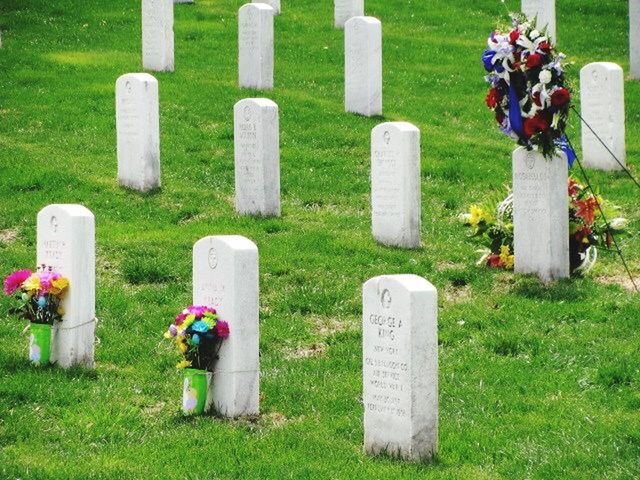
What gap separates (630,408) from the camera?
9.37 m

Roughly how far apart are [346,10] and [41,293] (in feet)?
55.2

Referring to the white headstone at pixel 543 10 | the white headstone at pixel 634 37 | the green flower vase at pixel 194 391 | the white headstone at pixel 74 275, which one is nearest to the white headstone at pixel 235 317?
the green flower vase at pixel 194 391

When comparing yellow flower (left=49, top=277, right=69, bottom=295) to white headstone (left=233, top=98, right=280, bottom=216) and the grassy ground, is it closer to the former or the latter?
the grassy ground

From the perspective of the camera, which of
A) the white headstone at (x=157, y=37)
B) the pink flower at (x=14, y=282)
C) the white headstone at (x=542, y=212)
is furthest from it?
the white headstone at (x=157, y=37)

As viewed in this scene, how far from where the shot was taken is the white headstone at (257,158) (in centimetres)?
1523

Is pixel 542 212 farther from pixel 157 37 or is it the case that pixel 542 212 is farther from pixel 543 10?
pixel 543 10

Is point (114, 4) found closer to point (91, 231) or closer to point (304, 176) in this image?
point (304, 176)

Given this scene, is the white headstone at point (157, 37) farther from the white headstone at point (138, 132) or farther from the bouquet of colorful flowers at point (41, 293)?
the bouquet of colorful flowers at point (41, 293)

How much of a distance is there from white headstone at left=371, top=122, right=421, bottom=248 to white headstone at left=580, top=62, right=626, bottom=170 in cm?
429

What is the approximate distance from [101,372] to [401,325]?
3011mm

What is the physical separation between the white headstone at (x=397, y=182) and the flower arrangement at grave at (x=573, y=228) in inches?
23.5

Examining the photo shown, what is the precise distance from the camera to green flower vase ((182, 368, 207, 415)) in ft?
31.2

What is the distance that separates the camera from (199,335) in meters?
9.38

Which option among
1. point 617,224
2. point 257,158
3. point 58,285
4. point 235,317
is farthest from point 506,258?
point 58,285
